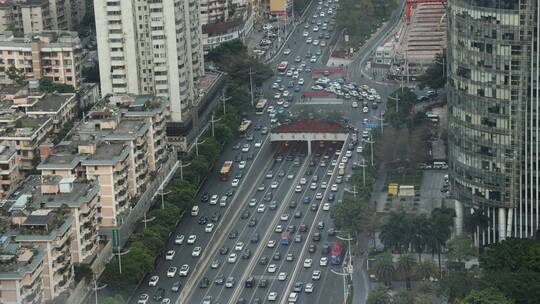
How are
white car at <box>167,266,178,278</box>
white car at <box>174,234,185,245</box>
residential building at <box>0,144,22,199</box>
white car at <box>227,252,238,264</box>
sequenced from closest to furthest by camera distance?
1. white car at <box>167,266,178,278</box>
2. white car at <box>227,252,238,264</box>
3. white car at <box>174,234,185,245</box>
4. residential building at <box>0,144,22,199</box>

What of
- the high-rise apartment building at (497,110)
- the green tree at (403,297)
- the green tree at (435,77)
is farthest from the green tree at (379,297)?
the green tree at (435,77)

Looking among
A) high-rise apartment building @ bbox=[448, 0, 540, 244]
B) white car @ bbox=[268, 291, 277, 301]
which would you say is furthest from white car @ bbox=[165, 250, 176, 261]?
high-rise apartment building @ bbox=[448, 0, 540, 244]

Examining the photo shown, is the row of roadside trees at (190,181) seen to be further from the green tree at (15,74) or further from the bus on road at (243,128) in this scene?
the green tree at (15,74)

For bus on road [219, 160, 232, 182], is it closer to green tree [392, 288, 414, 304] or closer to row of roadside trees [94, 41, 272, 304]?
row of roadside trees [94, 41, 272, 304]

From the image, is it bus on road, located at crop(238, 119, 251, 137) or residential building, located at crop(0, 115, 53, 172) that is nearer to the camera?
residential building, located at crop(0, 115, 53, 172)

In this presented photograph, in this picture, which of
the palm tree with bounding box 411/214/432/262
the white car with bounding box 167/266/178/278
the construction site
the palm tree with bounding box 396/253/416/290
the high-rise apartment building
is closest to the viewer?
the palm tree with bounding box 396/253/416/290

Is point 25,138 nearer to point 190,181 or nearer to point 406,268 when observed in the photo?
point 190,181
